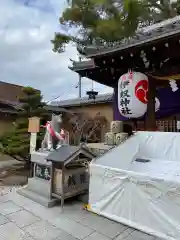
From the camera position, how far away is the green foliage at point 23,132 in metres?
8.09

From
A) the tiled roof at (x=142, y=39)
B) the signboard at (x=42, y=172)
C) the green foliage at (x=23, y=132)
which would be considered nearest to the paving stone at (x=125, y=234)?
the signboard at (x=42, y=172)

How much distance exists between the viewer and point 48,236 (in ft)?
11.6

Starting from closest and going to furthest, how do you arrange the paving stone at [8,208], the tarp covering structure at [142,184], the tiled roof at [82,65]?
the tarp covering structure at [142,184], the paving stone at [8,208], the tiled roof at [82,65]

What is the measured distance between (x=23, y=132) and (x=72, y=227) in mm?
5827

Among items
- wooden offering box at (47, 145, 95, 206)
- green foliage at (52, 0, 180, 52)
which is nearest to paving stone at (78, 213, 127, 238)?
wooden offering box at (47, 145, 95, 206)

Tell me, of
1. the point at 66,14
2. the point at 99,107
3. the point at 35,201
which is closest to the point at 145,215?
the point at 35,201

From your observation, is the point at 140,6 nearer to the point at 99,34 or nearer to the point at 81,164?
the point at 99,34

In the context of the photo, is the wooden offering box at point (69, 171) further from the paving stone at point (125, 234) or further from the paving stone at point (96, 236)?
the paving stone at point (125, 234)

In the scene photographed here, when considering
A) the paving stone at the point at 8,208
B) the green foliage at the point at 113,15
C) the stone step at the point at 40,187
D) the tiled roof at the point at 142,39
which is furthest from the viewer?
the green foliage at the point at 113,15

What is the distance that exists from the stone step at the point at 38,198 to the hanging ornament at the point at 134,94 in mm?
2885

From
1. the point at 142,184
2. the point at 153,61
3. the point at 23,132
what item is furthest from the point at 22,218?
the point at 23,132

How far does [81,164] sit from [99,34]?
8709 mm

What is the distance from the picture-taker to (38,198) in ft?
16.7

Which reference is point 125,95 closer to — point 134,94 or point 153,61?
point 134,94
